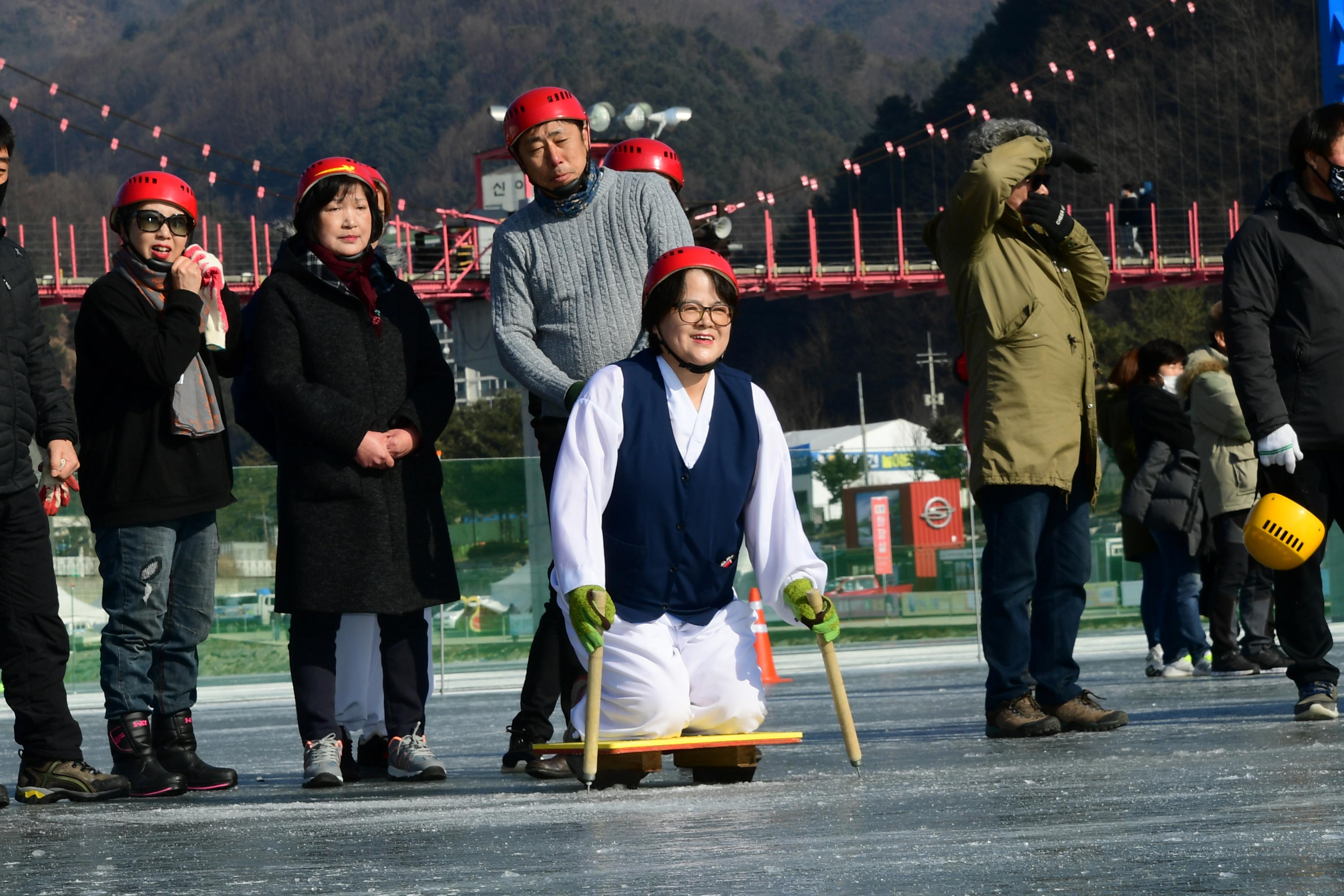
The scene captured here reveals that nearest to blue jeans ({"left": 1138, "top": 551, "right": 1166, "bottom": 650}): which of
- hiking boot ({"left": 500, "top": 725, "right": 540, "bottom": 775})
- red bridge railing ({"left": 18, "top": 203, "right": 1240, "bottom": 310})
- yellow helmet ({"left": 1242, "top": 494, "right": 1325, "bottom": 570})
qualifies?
Result: yellow helmet ({"left": 1242, "top": 494, "right": 1325, "bottom": 570})

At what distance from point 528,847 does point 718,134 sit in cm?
11537

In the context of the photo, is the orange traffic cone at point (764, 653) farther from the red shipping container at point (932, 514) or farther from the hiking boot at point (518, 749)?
the hiking boot at point (518, 749)

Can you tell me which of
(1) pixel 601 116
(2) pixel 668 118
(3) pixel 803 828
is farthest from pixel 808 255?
(3) pixel 803 828

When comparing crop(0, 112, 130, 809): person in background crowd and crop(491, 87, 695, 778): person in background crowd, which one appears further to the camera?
crop(491, 87, 695, 778): person in background crowd

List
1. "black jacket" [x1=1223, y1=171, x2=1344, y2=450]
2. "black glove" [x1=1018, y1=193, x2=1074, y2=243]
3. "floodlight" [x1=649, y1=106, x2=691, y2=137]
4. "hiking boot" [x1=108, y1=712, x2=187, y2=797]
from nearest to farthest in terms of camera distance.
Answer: "hiking boot" [x1=108, y1=712, x2=187, y2=797], "black jacket" [x1=1223, y1=171, x2=1344, y2=450], "black glove" [x1=1018, y1=193, x2=1074, y2=243], "floodlight" [x1=649, y1=106, x2=691, y2=137]

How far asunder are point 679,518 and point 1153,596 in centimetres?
481

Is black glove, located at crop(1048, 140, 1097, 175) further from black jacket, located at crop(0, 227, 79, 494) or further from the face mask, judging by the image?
black jacket, located at crop(0, 227, 79, 494)

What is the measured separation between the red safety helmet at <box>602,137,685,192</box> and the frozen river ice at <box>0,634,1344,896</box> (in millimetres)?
2834

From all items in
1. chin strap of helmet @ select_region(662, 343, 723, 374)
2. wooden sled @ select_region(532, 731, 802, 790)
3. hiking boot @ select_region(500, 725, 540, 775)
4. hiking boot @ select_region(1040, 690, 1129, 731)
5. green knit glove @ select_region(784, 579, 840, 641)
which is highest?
chin strap of helmet @ select_region(662, 343, 723, 374)

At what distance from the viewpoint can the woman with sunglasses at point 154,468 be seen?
4.66 meters

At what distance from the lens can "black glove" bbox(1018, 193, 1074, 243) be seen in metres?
5.29

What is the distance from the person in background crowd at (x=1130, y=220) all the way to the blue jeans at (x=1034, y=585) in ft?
174

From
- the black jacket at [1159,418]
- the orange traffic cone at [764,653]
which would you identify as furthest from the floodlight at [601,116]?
the black jacket at [1159,418]

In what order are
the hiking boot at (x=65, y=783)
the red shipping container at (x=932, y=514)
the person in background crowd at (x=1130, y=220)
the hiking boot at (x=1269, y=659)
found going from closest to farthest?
the hiking boot at (x=65, y=783) → the hiking boot at (x=1269, y=659) → the red shipping container at (x=932, y=514) → the person in background crowd at (x=1130, y=220)
